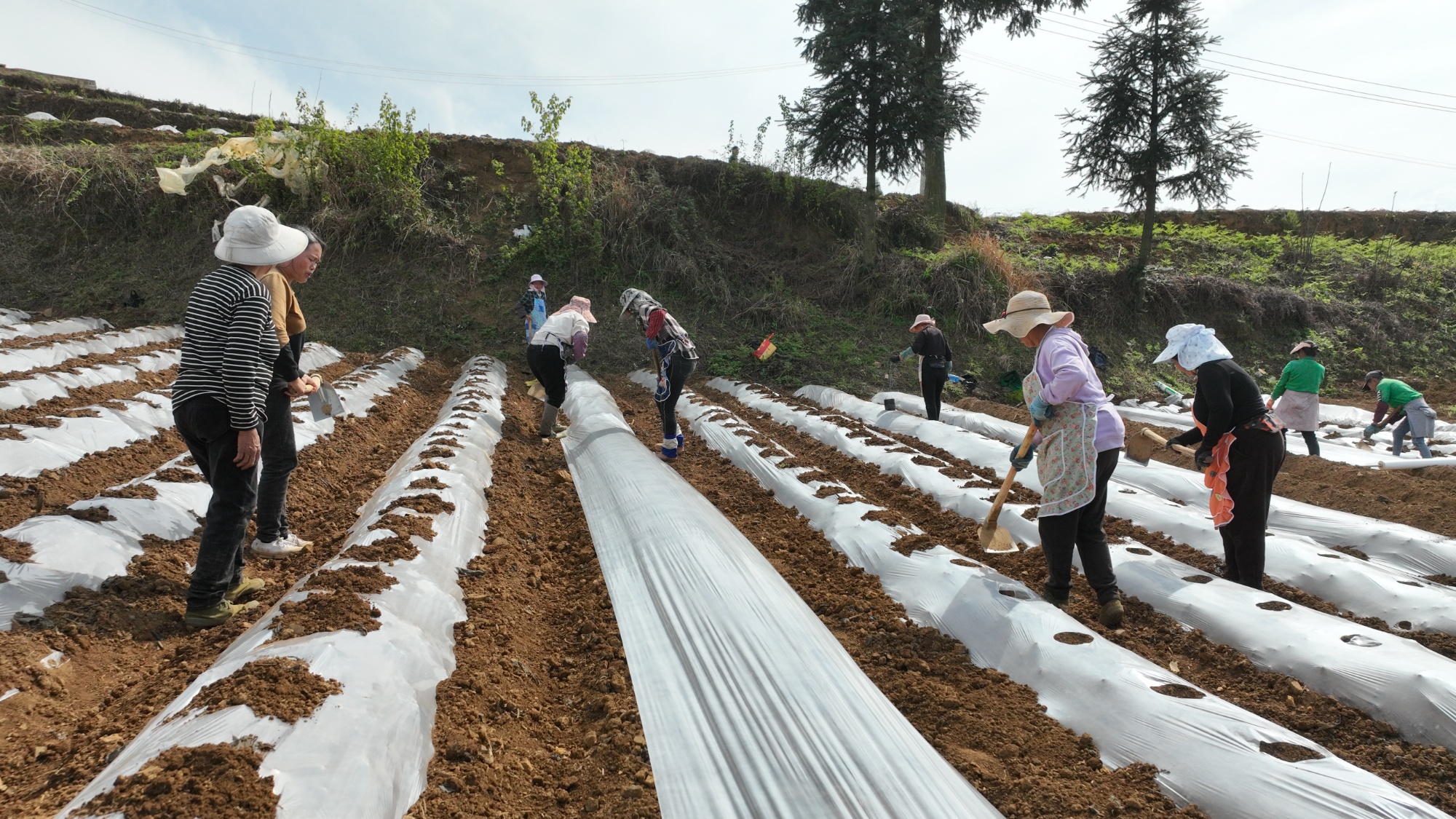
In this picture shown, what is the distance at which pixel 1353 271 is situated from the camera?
17344 mm

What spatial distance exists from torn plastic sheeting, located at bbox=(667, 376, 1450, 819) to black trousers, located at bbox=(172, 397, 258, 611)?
269 centimetres

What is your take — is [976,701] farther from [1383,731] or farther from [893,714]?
[1383,731]

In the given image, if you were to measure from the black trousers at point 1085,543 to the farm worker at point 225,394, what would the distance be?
3.25 m

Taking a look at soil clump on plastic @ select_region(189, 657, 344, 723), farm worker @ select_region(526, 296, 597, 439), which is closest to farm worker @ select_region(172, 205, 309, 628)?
soil clump on plastic @ select_region(189, 657, 344, 723)

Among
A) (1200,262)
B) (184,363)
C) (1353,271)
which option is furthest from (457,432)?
(1353,271)

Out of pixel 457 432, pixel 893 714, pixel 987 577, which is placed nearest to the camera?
pixel 893 714

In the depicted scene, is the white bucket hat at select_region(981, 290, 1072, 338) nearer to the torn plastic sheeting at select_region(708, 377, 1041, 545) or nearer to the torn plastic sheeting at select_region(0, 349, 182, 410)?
the torn plastic sheeting at select_region(708, 377, 1041, 545)

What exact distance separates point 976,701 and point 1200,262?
19.7 meters

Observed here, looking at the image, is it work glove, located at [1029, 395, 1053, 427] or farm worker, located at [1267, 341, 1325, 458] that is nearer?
work glove, located at [1029, 395, 1053, 427]

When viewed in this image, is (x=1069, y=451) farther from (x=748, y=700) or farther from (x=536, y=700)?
(x=536, y=700)

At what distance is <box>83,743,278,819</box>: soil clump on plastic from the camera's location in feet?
4.39

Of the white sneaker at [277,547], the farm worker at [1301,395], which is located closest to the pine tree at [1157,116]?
the farm worker at [1301,395]

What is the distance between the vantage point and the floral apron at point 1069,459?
112 inches

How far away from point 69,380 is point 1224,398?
8308mm
